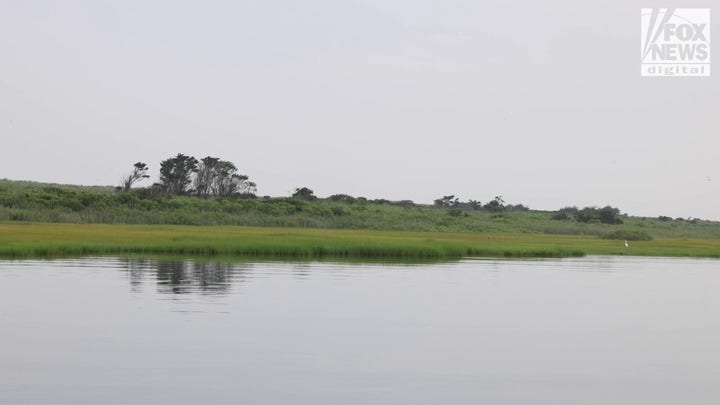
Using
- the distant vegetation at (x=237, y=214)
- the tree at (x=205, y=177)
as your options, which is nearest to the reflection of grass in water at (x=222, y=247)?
the distant vegetation at (x=237, y=214)

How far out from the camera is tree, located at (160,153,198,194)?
11000 centimetres

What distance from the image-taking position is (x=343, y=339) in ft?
70.2

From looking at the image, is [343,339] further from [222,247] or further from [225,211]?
[225,211]

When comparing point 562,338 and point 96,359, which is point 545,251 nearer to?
point 562,338

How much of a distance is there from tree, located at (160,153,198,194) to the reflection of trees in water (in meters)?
68.9

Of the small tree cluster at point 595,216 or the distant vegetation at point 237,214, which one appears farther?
the small tree cluster at point 595,216

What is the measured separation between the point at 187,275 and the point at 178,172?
7888cm

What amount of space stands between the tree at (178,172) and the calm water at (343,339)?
2909 inches

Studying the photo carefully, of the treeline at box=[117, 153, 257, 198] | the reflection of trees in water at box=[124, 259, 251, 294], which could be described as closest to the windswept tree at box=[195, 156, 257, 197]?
the treeline at box=[117, 153, 257, 198]

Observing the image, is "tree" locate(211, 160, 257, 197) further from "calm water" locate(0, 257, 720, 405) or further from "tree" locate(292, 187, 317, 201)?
"calm water" locate(0, 257, 720, 405)

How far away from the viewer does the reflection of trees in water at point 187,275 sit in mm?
30344

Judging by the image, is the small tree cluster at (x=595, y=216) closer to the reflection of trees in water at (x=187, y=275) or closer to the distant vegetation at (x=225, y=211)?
the distant vegetation at (x=225, y=211)

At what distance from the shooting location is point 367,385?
16.9 meters

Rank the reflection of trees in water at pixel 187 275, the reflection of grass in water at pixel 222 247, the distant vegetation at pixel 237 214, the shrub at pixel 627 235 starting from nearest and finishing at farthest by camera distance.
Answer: the reflection of trees in water at pixel 187 275, the reflection of grass in water at pixel 222 247, the distant vegetation at pixel 237 214, the shrub at pixel 627 235
